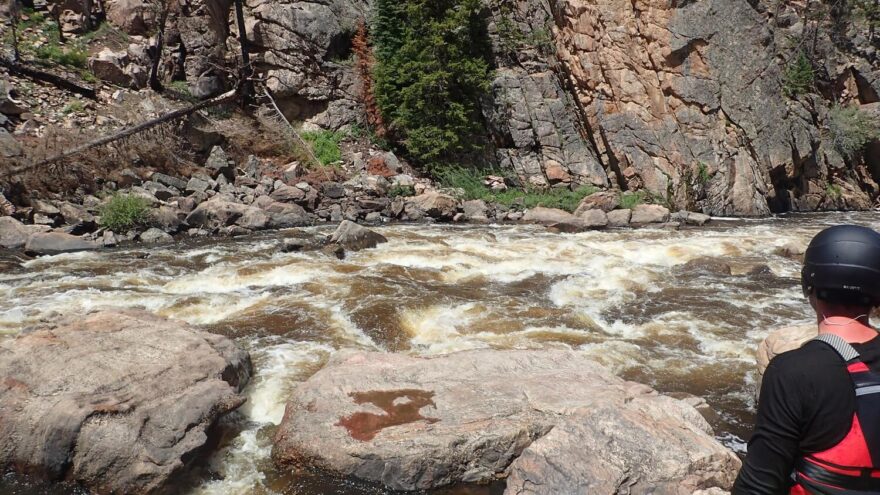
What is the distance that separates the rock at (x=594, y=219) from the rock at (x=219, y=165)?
974 centimetres

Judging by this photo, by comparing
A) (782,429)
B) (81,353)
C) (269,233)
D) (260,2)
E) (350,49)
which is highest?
(260,2)

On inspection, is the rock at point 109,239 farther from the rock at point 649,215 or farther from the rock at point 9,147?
the rock at point 649,215

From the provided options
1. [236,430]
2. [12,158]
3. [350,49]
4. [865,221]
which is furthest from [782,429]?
[350,49]

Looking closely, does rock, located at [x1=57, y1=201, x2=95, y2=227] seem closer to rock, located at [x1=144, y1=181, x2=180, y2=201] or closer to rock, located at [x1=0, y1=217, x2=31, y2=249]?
rock, located at [x1=0, y1=217, x2=31, y2=249]

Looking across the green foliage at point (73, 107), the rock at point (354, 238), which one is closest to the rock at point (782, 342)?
the rock at point (354, 238)

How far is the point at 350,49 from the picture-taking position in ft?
67.4

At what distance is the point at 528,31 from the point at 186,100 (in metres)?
12.0

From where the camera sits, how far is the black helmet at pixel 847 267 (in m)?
1.61

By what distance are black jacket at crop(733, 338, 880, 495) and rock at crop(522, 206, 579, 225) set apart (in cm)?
1271

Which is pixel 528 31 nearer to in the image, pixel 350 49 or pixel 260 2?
pixel 350 49

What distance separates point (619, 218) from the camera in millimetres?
14602

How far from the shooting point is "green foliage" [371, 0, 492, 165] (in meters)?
17.8

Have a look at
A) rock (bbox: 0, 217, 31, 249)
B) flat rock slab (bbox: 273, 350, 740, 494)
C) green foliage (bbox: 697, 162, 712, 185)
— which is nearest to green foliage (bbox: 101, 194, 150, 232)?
rock (bbox: 0, 217, 31, 249)

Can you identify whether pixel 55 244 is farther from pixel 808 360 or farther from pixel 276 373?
pixel 808 360
